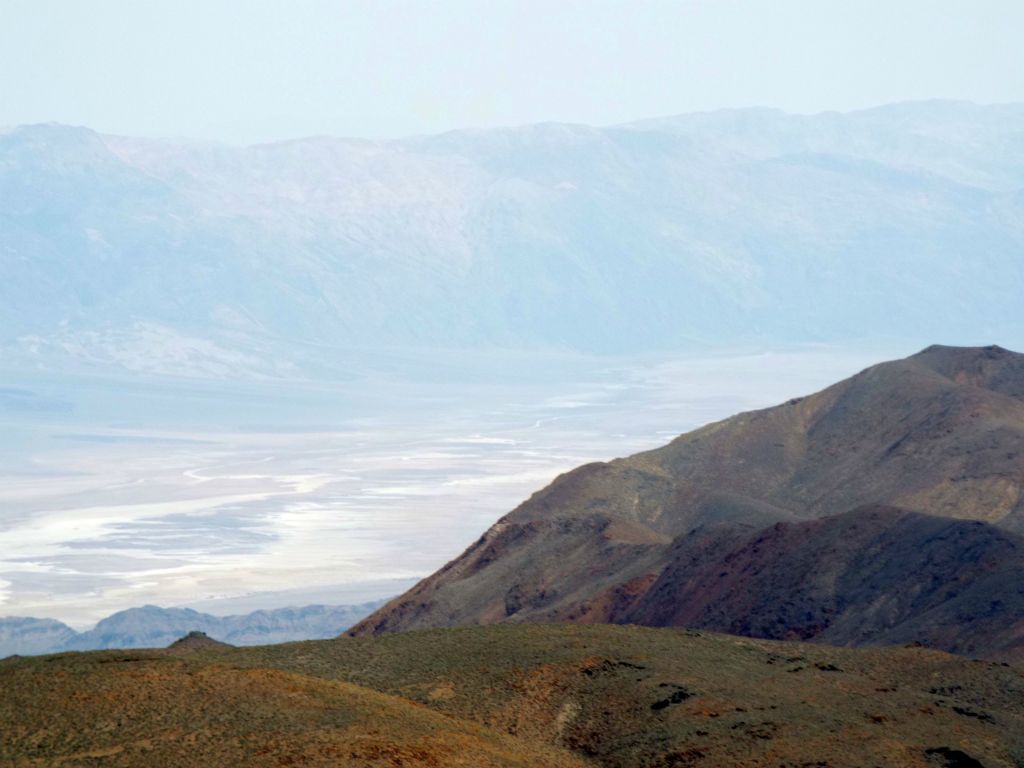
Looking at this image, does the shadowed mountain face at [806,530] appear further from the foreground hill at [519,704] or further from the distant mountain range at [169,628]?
the distant mountain range at [169,628]

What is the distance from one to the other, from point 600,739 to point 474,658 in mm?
4834

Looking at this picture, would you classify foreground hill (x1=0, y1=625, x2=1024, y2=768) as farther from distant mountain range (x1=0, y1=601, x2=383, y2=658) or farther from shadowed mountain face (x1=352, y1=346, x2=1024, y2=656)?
distant mountain range (x1=0, y1=601, x2=383, y2=658)

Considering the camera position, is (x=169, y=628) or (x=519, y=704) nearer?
(x=519, y=704)

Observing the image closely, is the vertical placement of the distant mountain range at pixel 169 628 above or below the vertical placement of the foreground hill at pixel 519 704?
above

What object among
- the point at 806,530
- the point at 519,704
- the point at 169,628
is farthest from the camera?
the point at 169,628

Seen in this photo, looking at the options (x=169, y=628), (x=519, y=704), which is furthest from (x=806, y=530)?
(x=169, y=628)

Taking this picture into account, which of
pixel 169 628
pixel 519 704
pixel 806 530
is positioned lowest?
pixel 519 704

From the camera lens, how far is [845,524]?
205ft

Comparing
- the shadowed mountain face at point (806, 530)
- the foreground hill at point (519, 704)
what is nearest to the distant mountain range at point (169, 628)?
the shadowed mountain face at point (806, 530)

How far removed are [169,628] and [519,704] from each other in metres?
100

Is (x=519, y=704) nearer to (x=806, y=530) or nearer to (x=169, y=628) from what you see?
(x=806, y=530)

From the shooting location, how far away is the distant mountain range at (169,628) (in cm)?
12762

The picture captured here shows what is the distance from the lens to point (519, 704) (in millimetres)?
34125

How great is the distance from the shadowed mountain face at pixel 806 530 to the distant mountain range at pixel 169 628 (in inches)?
1778
